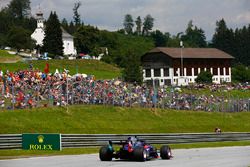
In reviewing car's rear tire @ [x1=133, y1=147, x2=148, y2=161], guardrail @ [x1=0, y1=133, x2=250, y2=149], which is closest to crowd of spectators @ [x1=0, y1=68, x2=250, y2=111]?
guardrail @ [x1=0, y1=133, x2=250, y2=149]

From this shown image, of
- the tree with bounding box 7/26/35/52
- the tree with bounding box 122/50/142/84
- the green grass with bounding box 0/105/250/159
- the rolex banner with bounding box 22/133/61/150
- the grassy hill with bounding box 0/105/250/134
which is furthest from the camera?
the tree with bounding box 7/26/35/52

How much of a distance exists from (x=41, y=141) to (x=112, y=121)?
14.8 meters

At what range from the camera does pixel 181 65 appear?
11194 centimetres

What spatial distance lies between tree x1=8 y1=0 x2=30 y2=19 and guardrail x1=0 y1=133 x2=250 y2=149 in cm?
16497

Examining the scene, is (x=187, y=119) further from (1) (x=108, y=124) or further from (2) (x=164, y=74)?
(2) (x=164, y=74)

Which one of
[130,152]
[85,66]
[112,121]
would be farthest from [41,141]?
[85,66]

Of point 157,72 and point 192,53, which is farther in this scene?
point 192,53

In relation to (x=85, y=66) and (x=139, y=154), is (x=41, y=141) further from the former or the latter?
(x=85, y=66)

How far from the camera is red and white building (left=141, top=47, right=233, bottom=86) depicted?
4427 inches

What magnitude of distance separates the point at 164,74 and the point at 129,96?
74.3 meters

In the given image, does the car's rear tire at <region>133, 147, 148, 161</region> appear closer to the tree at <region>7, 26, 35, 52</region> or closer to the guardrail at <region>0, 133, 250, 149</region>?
the guardrail at <region>0, 133, 250, 149</region>

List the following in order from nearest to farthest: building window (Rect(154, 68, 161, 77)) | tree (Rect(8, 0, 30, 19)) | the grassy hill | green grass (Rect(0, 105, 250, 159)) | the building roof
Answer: green grass (Rect(0, 105, 250, 159)) → the grassy hill → the building roof → building window (Rect(154, 68, 161, 77)) → tree (Rect(8, 0, 30, 19))

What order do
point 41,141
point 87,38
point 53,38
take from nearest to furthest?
point 41,141 < point 53,38 < point 87,38

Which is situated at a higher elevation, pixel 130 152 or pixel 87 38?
pixel 87 38
